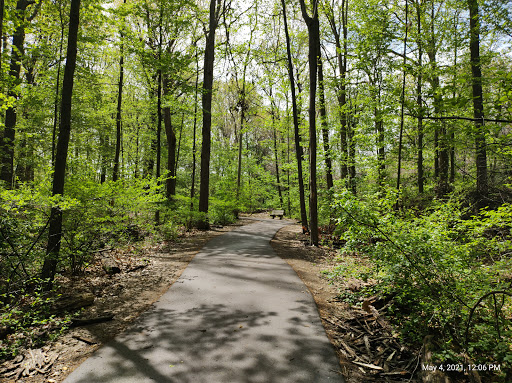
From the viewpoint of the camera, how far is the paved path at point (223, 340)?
9.75 feet

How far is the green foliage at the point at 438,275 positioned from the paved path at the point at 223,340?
1.26 m

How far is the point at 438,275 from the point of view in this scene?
372cm

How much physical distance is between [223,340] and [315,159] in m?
8.08

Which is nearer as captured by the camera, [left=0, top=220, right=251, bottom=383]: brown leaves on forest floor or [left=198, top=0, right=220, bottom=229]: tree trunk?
[left=0, top=220, right=251, bottom=383]: brown leaves on forest floor

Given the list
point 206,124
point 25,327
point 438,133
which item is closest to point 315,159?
point 438,133

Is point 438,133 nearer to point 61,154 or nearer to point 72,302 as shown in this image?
point 72,302

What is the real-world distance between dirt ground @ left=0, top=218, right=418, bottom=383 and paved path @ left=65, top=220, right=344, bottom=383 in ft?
0.71

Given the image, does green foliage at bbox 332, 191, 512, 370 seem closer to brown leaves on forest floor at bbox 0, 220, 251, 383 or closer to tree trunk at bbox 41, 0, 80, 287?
brown leaves on forest floor at bbox 0, 220, 251, 383

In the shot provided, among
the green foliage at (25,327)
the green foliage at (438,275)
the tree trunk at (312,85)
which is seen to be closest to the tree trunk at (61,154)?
the green foliage at (25,327)

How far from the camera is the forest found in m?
3.48

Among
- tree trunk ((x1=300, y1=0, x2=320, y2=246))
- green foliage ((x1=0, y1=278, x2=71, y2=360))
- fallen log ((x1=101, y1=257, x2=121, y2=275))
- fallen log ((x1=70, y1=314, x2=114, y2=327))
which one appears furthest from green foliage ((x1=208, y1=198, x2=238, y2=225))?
green foliage ((x1=0, y1=278, x2=71, y2=360))

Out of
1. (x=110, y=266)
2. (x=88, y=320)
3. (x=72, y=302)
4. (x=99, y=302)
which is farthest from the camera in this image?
(x=110, y=266)

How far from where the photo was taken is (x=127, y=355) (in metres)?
3.31

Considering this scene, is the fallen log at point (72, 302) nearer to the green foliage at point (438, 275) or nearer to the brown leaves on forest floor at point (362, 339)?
the brown leaves on forest floor at point (362, 339)
